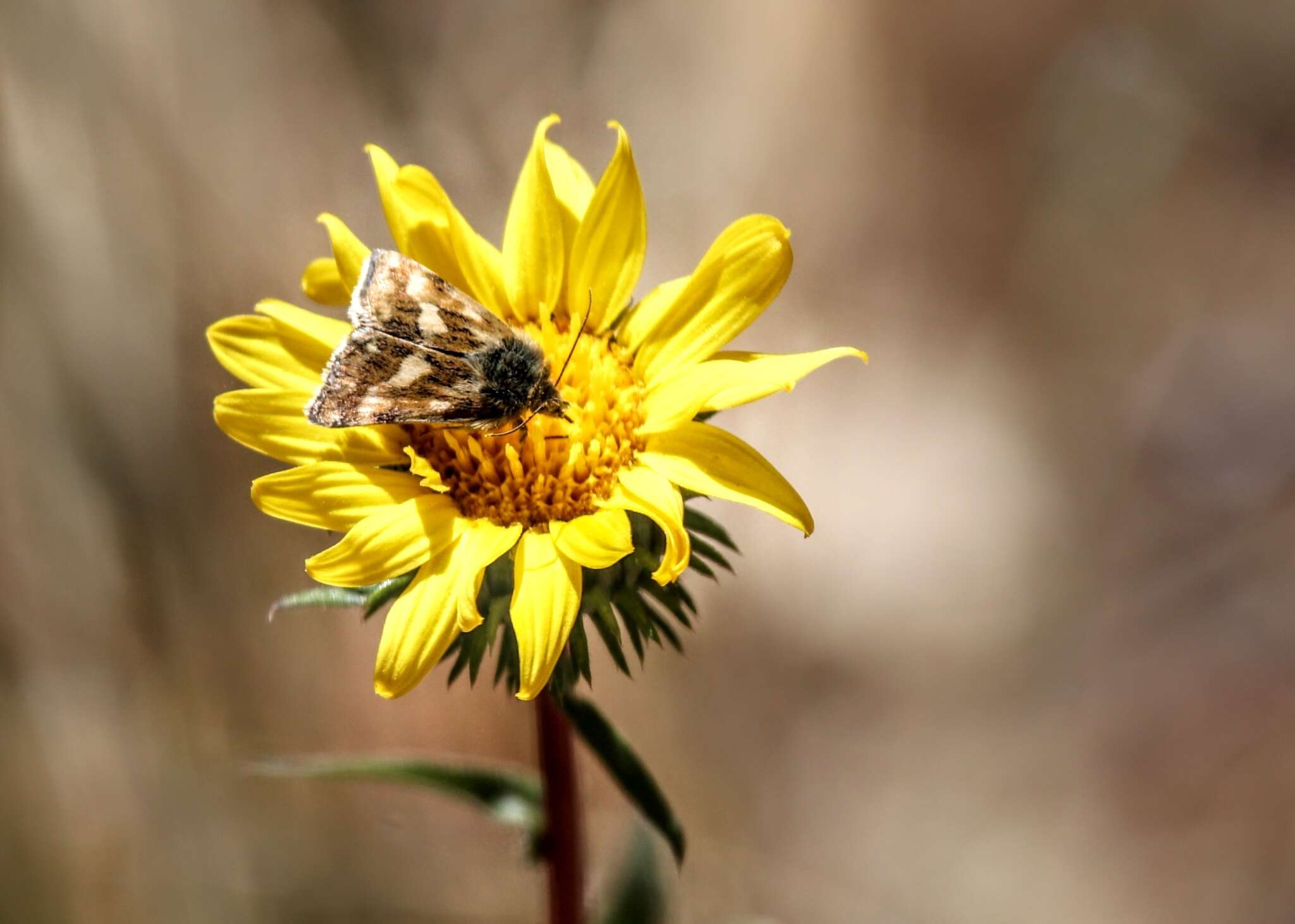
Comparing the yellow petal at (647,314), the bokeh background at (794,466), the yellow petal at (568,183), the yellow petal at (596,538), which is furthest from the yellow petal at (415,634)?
the bokeh background at (794,466)

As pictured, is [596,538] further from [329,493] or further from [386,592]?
[329,493]

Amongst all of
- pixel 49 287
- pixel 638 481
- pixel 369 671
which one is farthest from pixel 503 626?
pixel 49 287

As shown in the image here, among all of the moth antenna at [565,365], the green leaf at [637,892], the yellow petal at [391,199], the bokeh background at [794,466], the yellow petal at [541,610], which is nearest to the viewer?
the yellow petal at [541,610]

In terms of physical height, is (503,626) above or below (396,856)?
above

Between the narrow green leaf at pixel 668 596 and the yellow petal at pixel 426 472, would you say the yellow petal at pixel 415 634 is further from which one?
the narrow green leaf at pixel 668 596

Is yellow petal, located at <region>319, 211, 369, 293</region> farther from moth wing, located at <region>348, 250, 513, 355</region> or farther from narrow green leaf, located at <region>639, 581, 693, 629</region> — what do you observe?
narrow green leaf, located at <region>639, 581, 693, 629</region>

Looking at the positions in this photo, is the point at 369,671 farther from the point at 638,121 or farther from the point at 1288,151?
the point at 1288,151

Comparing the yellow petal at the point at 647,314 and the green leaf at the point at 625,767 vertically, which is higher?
the yellow petal at the point at 647,314
